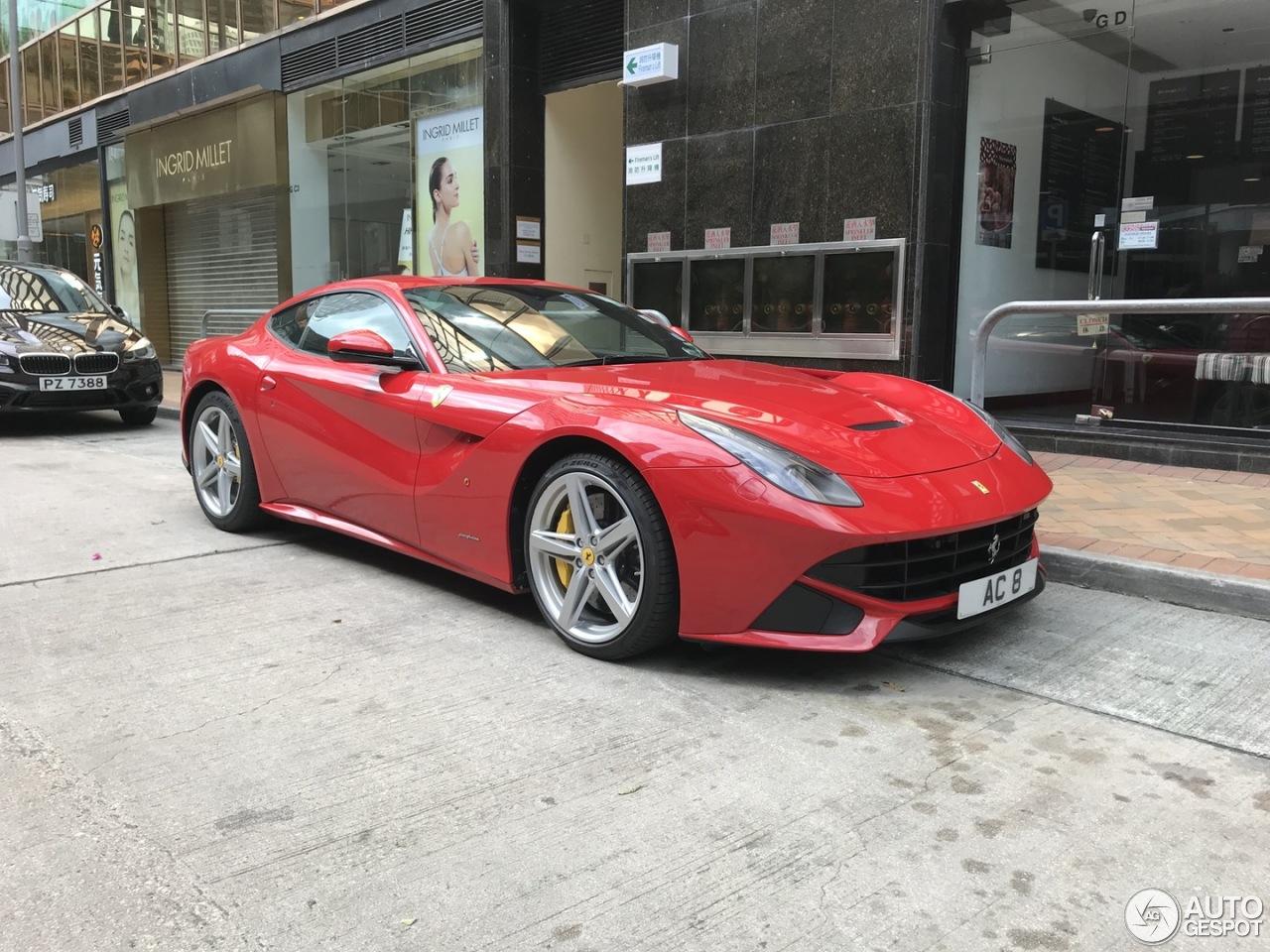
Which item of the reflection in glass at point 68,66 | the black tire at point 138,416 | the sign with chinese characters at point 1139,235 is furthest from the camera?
the reflection in glass at point 68,66

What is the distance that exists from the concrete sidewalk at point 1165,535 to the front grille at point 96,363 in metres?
8.05

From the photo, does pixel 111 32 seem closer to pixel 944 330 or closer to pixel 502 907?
pixel 944 330

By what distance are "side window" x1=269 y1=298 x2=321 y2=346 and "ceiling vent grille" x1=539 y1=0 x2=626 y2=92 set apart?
6.82 metres

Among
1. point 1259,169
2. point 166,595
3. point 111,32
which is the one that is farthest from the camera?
point 111,32

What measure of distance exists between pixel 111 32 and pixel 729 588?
21.6 metres

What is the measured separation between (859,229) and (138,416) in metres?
7.26

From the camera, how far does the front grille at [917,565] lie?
292cm

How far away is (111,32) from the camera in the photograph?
1961cm

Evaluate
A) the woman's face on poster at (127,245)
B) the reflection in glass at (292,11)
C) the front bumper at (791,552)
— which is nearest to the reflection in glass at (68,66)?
the woman's face on poster at (127,245)

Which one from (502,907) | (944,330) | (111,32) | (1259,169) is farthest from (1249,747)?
(111,32)

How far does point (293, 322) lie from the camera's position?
5020 millimetres

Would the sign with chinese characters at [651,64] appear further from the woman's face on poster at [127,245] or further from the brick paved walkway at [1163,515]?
the woman's face on poster at [127,245]

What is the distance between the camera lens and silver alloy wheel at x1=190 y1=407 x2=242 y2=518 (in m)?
5.11

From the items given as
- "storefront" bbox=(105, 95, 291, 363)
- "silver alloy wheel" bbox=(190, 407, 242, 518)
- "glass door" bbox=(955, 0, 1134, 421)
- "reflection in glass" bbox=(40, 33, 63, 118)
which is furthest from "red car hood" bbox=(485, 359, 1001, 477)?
"reflection in glass" bbox=(40, 33, 63, 118)
